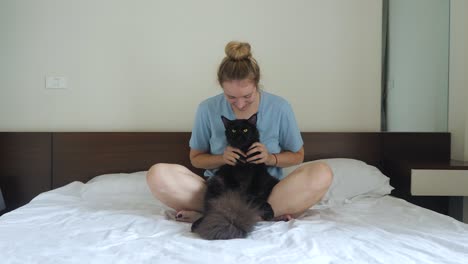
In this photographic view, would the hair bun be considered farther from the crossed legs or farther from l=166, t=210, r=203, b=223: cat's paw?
l=166, t=210, r=203, b=223: cat's paw

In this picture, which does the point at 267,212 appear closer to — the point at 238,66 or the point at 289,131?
the point at 289,131

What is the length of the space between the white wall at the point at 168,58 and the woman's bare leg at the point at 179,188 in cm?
89

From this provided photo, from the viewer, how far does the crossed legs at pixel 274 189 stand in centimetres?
135

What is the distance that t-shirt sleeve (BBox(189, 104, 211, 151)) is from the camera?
162 cm

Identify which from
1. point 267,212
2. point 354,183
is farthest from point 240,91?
point 354,183

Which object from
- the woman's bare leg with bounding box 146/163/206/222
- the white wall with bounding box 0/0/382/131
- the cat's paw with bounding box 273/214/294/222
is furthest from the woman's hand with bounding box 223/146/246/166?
the white wall with bounding box 0/0/382/131

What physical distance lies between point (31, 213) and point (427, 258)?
1.38m

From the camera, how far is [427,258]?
938 mm

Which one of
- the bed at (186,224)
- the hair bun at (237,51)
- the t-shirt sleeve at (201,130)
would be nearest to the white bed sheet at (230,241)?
the bed at (186,224)

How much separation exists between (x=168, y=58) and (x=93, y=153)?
28.4 inches

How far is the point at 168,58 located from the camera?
2.27 m

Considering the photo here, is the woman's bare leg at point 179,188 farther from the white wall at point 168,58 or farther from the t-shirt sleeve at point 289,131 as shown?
the white wall at point 168,58

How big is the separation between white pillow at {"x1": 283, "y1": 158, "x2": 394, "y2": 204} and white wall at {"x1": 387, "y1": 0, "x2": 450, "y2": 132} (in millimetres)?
537

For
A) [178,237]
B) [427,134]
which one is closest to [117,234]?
[178,237]
